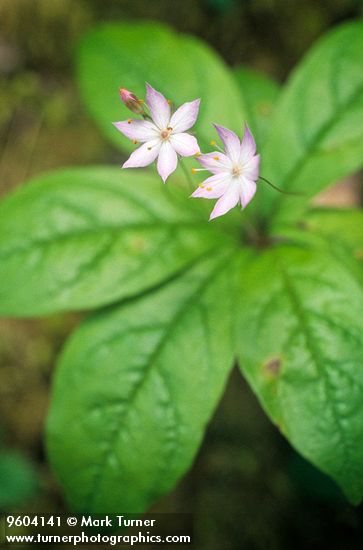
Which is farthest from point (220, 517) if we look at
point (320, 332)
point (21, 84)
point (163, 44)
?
point (21, 84)

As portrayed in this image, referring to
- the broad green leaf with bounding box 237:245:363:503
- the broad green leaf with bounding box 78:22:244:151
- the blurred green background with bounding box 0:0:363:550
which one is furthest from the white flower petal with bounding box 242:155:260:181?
the blurred green background with bounding box 0:0:363:550

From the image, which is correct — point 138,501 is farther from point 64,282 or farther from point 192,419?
point 64,282

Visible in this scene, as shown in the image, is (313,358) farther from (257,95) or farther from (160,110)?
(257,95)

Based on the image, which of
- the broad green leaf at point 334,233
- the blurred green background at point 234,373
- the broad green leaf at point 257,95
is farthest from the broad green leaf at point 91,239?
the blurred green background at point 234,373

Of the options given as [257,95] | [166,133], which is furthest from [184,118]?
[257,95]

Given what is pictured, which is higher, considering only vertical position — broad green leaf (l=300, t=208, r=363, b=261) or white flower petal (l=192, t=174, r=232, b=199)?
broad green leaf (l=300, t=208, r=363, b=261)

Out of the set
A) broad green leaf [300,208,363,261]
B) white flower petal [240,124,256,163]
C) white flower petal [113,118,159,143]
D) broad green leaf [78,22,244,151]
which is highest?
broad green leaf [78,22,244,151]

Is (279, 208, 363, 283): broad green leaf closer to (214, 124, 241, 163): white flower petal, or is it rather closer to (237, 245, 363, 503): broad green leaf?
(237, 245, 363, 503): broad green leaf

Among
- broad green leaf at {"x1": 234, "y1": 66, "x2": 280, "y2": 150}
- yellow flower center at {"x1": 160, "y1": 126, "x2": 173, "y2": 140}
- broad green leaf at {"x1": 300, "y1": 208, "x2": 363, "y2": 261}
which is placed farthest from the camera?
broad green leaf at {"x1": 234, "y1": 66, "x2": 280, "y2": 150}
